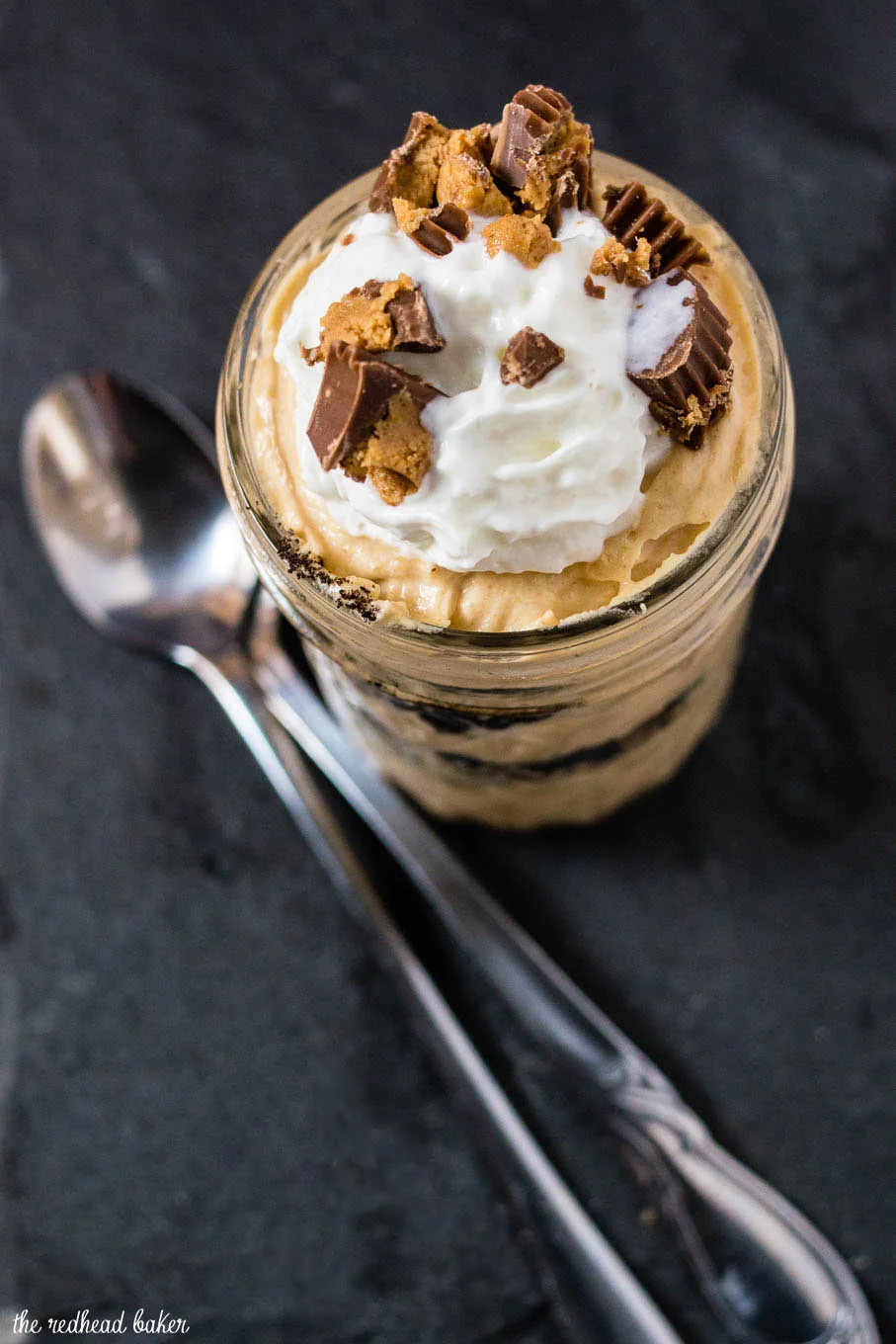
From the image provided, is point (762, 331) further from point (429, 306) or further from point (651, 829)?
point (651, 829)

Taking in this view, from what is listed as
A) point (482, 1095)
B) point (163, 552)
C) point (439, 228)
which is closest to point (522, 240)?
point (439, 228)

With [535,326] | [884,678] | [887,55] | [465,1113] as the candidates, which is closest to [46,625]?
[465,1113]

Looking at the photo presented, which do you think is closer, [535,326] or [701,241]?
[535,326]

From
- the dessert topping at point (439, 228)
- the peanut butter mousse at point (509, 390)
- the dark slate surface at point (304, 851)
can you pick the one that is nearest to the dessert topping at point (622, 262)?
the peanut butter mousse at point (509, 390)

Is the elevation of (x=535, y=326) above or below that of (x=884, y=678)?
above

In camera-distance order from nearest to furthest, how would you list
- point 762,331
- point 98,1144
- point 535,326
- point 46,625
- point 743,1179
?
point 535,326 < point 762,331 < point 743,1179 < point 98,1144 < point 46,625

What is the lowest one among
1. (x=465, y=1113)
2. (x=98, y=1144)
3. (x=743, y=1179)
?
(x=743, y=1179)

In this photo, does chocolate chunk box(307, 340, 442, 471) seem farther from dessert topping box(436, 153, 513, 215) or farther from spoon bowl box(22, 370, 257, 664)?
spoon bowl box(22, 370, 257, 664)

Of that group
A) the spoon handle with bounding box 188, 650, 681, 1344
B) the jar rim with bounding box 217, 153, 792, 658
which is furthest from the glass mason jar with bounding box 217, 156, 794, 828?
the spoon handle with bounding box 188, 650, 681, 1344
